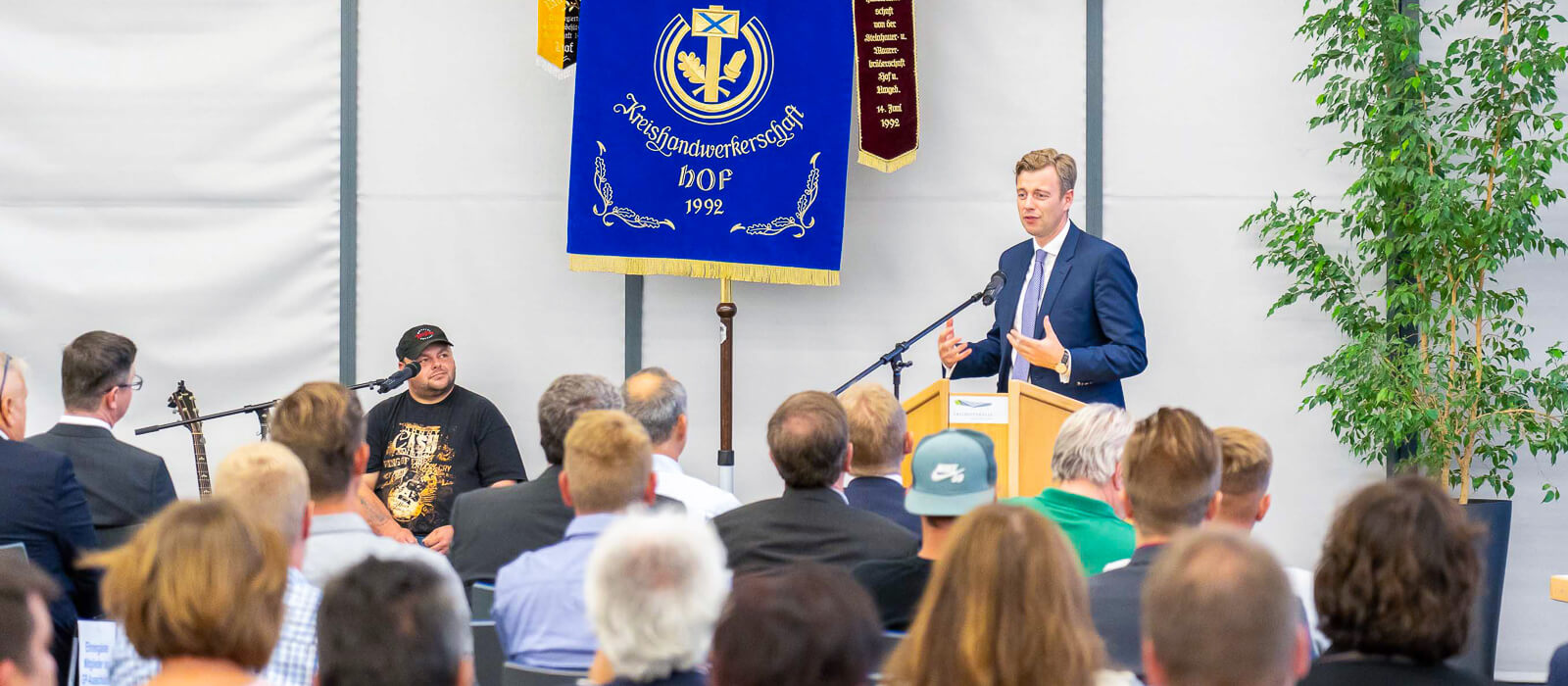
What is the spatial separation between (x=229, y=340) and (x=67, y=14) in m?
1.49

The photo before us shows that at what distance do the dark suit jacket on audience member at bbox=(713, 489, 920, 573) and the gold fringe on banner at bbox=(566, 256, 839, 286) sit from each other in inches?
102

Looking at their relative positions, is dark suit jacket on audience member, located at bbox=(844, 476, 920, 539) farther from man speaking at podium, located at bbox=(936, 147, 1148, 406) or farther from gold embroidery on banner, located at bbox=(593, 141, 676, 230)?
gold embroidery on banner, located at bbox=(593, 141, 676, 230)

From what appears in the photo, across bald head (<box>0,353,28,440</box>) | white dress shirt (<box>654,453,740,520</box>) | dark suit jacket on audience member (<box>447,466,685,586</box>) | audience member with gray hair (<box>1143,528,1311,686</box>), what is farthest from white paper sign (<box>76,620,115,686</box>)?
audience member with gray hair (<box>1143,528,1311,686</box>)

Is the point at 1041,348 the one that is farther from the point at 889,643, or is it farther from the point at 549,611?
the point at 549,611

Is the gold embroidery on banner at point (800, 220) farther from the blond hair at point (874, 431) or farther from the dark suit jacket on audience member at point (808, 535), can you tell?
the dark suit jacket on audience member at point (808, 535)

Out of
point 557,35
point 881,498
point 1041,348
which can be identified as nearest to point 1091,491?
point 881,498

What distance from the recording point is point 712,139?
17.3 feet

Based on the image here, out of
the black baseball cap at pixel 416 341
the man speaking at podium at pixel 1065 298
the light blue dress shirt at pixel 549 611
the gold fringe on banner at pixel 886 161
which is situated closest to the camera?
the light blue dress shirt at pixel 549 611

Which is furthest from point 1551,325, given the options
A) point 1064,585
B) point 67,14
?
point 67,14

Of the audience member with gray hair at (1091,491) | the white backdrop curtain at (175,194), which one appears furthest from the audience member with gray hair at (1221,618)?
the white backdrop curtain at (175,194)

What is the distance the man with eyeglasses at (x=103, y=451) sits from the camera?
349cm

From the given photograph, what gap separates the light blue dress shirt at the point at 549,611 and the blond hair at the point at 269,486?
1.20 ft

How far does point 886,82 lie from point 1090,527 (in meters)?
2.77

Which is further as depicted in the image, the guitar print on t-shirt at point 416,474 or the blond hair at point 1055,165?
the guitar print on t-shirt at point 416,474
